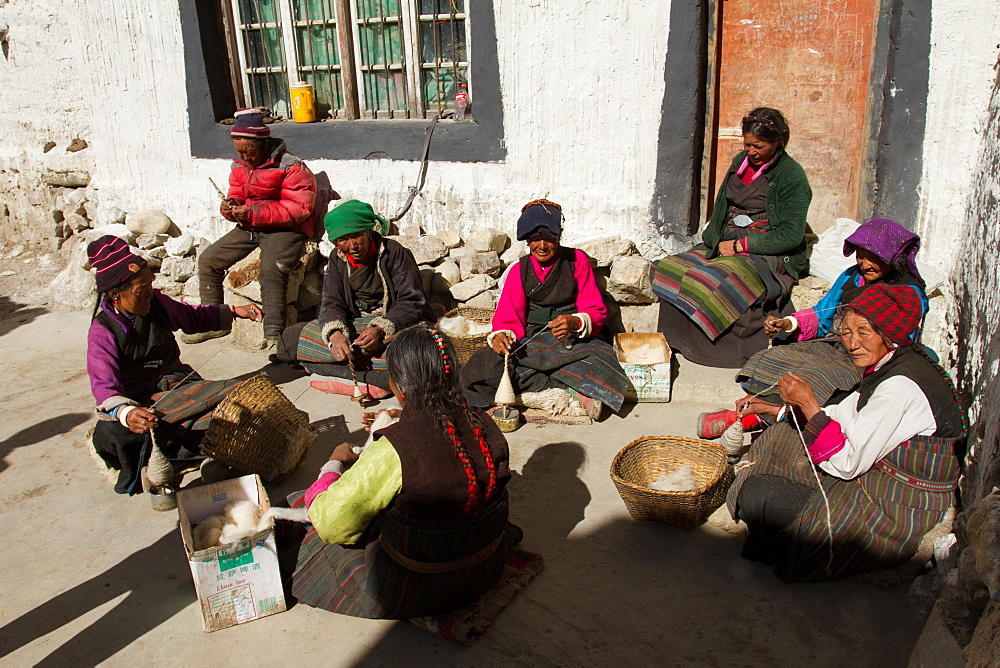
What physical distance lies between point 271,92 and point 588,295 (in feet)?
13.5

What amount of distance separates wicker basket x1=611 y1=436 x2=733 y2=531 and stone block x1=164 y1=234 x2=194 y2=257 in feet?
17.2

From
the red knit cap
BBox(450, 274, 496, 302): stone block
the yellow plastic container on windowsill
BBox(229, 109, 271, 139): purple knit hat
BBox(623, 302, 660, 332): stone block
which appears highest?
the yellow plastic container on windowsill

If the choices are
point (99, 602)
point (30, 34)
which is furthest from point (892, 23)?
point (30, 34)

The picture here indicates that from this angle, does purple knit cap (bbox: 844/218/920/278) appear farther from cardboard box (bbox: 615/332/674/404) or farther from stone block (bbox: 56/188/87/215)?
stone block (bbox: 56/188/87/215)

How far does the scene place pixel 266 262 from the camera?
595cm

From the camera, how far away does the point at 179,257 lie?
23.9 feet

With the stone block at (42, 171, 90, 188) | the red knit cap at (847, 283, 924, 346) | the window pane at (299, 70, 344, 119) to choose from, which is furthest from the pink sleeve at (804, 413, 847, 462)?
the stone block at (42, 171, 90, 188)

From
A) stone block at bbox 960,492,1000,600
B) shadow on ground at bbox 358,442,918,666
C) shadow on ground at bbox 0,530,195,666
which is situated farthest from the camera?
shadow on ground at bbox 0,530,195,666

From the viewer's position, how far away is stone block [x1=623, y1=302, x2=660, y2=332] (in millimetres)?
5695

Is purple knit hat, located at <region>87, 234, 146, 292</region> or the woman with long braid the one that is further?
purple knit hat, located at <region>87, 234, 146, 292</region>

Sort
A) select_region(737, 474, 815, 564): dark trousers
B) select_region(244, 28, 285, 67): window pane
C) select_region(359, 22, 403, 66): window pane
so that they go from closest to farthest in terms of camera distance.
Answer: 1. select_region(737, 474, 815, 564): dark trousers
2. select_region(359, 22, 403, 66): window pane
3. select_region(244, 28, 285, 67): window pane

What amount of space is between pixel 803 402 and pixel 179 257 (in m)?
6.08

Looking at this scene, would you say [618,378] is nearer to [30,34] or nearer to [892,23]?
[892,23]

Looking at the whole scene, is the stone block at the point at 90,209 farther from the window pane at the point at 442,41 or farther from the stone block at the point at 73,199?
the window pane at the point at 442,41
